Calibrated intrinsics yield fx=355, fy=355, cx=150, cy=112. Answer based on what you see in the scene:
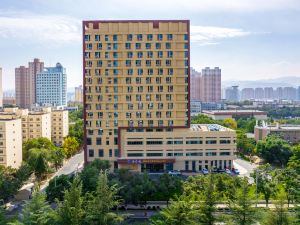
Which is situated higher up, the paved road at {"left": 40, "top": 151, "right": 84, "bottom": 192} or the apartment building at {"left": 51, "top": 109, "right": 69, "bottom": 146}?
the apartment building at {"left": 51, "top": 109, "right": 69, "bottom": 146}

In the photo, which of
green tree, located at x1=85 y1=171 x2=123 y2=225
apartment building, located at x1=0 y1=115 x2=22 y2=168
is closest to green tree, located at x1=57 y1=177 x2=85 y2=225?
green tree, located at x1=85 y1=171 x2=123 y2=225

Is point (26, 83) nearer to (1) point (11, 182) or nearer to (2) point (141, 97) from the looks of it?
(2) point (141, 97)

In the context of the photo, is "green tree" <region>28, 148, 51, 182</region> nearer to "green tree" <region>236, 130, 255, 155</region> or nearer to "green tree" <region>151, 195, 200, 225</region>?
"green tree" <region>151, 195, 200, 225</region>

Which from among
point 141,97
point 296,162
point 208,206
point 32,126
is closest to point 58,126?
point 32,126

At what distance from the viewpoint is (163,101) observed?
1231 inches

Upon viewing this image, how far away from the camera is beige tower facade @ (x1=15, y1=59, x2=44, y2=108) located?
8456 centimetres

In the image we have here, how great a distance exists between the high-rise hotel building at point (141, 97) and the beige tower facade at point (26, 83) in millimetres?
58502

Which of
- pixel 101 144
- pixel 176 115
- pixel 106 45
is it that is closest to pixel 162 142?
pixel 176 115

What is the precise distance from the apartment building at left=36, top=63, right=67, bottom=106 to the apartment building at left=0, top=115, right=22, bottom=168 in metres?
57.4

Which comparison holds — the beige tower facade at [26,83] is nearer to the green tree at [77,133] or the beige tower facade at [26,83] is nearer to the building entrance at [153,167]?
the green tree at [77,133]

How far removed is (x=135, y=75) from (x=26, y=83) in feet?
202

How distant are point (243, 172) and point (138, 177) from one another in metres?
13.3

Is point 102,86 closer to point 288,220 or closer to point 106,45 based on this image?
point 106,45

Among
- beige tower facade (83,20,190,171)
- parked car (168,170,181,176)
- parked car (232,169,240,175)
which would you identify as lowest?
parked car (168,170,181,176)
